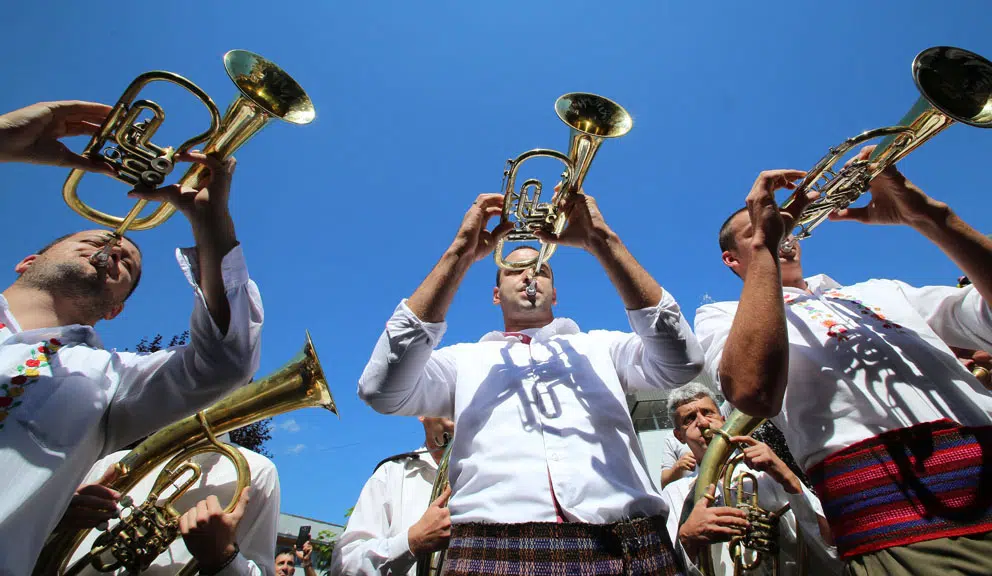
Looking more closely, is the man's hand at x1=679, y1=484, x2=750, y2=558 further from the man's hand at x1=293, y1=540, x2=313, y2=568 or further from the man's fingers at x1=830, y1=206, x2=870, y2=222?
the man's hand at x1=293, y1=540, x2=313, y2=568

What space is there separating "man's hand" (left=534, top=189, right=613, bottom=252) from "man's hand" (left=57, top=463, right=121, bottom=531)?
9.16 ft

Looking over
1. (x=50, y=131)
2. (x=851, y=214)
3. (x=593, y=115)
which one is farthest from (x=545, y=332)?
(x=50, y=131)

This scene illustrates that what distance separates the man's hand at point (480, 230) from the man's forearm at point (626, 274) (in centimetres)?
60

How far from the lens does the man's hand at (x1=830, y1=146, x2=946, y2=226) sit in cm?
279

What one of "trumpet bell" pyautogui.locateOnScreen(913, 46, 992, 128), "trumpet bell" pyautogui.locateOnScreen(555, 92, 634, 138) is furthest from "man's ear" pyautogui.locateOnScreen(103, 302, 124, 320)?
"trumpet bell" pyautogui.locateOnScreen(913, 46, 992, 128)

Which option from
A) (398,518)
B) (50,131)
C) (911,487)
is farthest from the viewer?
(398,518)

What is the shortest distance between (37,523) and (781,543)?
14.2 feet

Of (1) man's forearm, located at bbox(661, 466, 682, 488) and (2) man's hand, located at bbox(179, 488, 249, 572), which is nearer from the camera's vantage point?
(2) man's hand, located at bbox(179, 488, 249, 572)

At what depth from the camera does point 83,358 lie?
252 cm

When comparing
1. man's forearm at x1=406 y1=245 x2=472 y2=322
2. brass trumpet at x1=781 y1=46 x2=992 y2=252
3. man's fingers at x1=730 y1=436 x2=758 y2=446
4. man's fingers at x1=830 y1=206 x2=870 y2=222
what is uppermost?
brass trumpet at x1=781 y1=46 x2=992 y2=252

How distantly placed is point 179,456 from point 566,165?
317 cm

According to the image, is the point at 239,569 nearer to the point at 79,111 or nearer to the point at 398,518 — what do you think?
the point at 398,518

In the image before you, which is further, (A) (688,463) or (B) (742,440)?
(A) (688,463)

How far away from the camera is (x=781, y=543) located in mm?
3674
